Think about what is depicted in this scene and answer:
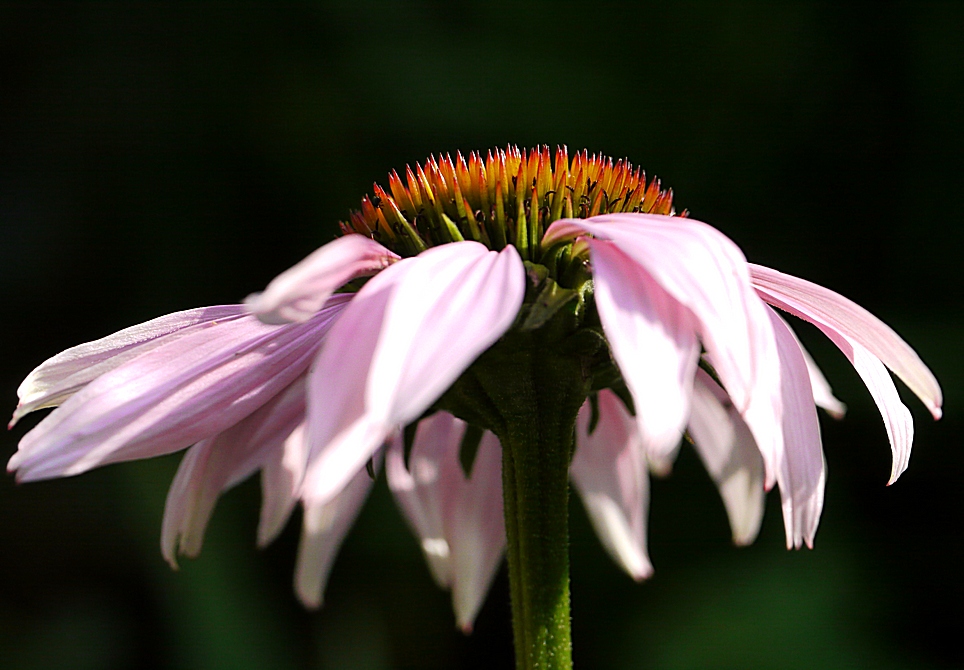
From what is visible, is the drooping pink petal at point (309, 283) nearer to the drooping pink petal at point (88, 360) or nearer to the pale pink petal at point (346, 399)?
the pale pink petal at point (346, 399)

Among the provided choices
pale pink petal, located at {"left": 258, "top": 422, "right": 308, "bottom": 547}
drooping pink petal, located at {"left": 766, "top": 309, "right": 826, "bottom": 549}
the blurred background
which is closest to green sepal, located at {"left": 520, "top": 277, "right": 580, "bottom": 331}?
drooping pink petal, located at {"left": 766, "top": 309, "right": 826, "bottom": 549}

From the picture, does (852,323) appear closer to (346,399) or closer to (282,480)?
(346,399)

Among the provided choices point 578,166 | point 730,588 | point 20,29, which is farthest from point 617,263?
point 20,29

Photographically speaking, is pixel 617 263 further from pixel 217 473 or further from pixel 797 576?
pixel 797 576

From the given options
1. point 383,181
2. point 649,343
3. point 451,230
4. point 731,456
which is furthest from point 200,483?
point 383,181

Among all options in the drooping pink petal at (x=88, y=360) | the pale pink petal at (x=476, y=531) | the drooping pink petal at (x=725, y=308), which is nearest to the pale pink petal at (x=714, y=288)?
the drooping pink petal at (x=725, y=308)

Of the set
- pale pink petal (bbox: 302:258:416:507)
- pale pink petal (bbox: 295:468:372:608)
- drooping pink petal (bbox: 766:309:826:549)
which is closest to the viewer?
pale pink petal (bbox: 302:258:416:507)

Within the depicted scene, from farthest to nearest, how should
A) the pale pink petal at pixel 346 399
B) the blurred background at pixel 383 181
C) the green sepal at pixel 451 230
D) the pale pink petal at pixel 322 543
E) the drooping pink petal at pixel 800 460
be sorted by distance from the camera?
the blurred background at pixel 383 181 → the pale pink petal at pixel 322 543 → the green sepal at pixel 451 230 → the drooping pink petal at pixel 800 460 → the pale pink petal at pixel 346 399

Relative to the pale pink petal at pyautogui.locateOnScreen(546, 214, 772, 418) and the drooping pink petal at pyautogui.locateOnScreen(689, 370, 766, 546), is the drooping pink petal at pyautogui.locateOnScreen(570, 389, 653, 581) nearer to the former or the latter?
the drooping pink petal at pyautogui.locateOnScreen(689, 370, 766, 546)
